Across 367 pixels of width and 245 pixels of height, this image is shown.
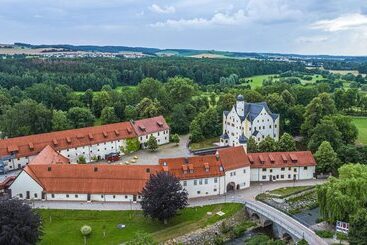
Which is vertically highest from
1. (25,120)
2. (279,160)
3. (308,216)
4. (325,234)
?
(25,120)

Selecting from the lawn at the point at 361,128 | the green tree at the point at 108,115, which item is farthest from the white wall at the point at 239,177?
the green tree at the point at 108,115

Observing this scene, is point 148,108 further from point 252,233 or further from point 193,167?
point 252,233

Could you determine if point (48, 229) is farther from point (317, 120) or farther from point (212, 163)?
point (317, 120)

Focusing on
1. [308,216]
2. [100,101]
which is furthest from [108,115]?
[308,216]

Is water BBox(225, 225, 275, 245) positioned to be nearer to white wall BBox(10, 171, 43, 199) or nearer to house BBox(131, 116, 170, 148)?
white wall BBox(10, 171, 43, 199)

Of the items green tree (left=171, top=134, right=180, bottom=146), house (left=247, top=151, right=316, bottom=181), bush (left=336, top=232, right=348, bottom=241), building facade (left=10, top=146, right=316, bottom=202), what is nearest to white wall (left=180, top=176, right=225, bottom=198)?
building facade (left=10, top=146, right=316, bottom=202)

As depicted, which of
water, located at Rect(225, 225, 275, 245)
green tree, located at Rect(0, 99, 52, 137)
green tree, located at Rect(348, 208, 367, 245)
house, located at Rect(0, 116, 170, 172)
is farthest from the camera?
green tree, located at Rect(0, 99, 52, 137)

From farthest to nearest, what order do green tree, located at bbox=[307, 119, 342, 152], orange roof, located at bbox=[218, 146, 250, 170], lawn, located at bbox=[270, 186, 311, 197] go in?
green tree, located at bbox=[307, 119, 342, 152] < orange roof, located at bbox=[218, 146, 250, 170] < lawn, located at bbox=[270, 186, 311, 197]
